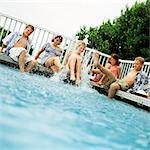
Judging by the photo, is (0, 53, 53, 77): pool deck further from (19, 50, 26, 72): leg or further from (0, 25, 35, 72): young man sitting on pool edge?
(19, 50, 26, 72): leg

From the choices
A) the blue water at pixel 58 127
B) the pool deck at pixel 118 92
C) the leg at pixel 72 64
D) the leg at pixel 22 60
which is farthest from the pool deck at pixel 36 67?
the blue water at pixel 58 127

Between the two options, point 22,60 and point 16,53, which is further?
point 16,53

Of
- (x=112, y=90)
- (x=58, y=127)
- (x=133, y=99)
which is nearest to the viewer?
(x=58, y=127)

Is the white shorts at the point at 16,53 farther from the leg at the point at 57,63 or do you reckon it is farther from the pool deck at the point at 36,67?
the leg at the point at 57,63

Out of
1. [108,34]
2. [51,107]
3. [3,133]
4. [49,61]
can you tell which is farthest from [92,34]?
[3,133]

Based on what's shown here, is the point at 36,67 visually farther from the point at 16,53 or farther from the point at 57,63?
the point at 16,53

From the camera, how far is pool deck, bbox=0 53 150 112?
675 centimetres

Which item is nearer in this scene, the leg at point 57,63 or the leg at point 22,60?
the leg at point 22,60

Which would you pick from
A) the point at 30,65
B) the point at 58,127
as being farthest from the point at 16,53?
the point at 58,127

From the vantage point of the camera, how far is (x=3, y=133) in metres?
2.23

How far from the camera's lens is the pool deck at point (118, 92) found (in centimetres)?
675

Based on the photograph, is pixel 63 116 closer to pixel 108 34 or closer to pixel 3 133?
pixel 3 133

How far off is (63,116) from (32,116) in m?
0.48

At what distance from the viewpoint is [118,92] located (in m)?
7.46
